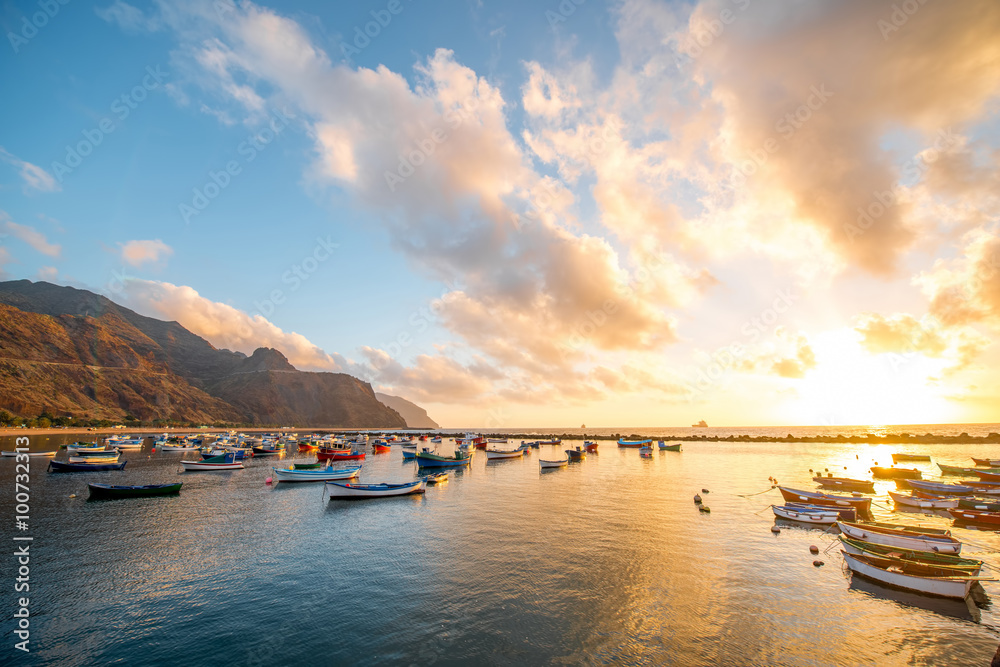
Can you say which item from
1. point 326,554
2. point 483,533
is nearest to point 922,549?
point 483,533

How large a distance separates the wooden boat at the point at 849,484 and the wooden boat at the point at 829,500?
1463 cm

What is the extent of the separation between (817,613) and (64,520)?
4885cm

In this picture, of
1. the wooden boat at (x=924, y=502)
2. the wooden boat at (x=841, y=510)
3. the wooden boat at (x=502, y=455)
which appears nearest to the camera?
the wooden boat at (x=841, y=510)

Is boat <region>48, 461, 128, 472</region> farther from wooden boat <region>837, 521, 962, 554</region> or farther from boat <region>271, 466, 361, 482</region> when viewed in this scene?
wooden boat <region>837, 521, 962, 554</region>

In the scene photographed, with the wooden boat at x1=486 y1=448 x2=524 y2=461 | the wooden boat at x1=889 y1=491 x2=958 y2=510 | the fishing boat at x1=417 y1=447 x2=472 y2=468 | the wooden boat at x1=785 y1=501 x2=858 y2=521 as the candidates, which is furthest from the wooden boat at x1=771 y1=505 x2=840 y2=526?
the wooden boat at x1=486 y1=448 x2=524 y2=461

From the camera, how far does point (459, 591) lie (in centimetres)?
1920

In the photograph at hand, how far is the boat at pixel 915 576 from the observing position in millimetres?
19062

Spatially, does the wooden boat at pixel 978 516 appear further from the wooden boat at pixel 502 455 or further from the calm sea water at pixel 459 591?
the wooden boat at pixel 502 455

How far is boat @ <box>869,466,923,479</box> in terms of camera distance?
55119 mm

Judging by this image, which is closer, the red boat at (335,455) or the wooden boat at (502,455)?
the red boat at (335,455)

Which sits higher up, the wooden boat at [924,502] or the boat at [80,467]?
the wooden boat at [924,502]

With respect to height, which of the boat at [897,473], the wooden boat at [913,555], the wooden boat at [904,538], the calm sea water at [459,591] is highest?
the boat at [897,473]

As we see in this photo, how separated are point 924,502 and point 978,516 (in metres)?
7.67

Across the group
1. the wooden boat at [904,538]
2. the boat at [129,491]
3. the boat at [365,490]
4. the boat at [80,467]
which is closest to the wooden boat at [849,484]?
the wooden boat at [904,538]
